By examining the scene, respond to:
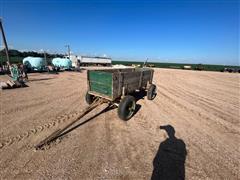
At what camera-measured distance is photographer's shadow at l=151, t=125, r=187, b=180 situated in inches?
111

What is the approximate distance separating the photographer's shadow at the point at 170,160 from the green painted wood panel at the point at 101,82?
247 centimetres

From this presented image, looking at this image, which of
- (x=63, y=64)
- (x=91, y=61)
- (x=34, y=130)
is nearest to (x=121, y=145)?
(x=34, y=130)

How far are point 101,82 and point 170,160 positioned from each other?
3334 millimetres

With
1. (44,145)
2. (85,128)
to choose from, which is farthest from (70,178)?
(85,128)

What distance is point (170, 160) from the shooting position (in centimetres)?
323

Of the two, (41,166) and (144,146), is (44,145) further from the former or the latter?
(144,146)

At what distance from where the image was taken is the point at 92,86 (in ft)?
18.6

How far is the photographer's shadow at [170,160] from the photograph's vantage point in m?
2.82

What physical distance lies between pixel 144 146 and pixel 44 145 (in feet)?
8.51

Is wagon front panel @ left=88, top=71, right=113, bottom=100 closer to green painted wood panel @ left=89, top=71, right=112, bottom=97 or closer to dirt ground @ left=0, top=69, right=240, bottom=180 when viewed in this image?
green painted wood panel @ left=89, top=71, right=112, bottom=97

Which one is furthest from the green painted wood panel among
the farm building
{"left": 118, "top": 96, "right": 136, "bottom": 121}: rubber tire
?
the farm building

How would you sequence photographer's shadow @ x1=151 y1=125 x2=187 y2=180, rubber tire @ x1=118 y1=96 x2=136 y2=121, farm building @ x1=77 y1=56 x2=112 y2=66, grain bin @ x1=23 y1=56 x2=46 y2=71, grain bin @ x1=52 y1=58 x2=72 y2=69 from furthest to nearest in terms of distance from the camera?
farm building @ x1=77 y1=56 x2=112 y2=66 → grain bin @ x1=52 y1=58 x2=72 y2=69 → grain bin @ x1=23 y1=56 x2=46 y2=71 → rubber tire @ x1=118 y1=96 x2=136 y2=121 → photographer's shadow @ x1=151 y1=125 x2=187 y2=180

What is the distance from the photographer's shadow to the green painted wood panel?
2.47 m

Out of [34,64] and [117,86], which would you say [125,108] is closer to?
[117,86]
